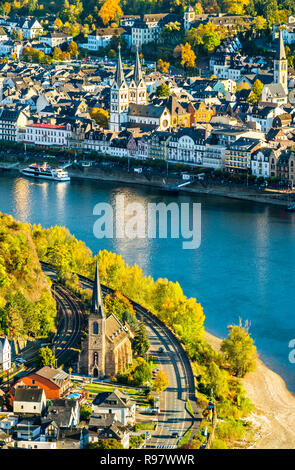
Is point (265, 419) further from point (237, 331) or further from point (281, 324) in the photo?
point (281, 324)

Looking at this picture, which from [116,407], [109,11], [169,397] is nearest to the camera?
[116,407]

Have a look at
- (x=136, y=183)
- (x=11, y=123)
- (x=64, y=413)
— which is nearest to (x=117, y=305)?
(x=64, y=413)

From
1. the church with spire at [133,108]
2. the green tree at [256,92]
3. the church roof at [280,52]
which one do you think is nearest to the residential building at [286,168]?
the church with spire at [133,108]

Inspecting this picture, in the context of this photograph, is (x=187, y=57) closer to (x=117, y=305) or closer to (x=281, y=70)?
(x=281, y=70)

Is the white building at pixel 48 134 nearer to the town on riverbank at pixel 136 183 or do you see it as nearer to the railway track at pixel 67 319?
the town on riverbank at pixel 136 183

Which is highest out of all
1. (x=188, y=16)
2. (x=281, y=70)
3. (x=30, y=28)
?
(x=188, y=16)
